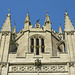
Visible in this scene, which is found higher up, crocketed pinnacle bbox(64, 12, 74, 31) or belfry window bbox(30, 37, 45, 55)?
crocketed pinnacle bbox(64, 12, 74, 31)

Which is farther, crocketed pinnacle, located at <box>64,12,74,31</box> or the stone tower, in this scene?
crocketed pinnacle, located at <box>64,12,74,31</box>

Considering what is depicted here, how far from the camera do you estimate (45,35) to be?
2769 cm

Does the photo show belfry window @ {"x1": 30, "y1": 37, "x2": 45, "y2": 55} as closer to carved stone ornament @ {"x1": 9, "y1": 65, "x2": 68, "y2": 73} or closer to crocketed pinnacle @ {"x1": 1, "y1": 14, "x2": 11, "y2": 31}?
crocketed pinnacle @ {"x1": 1, "y1": 14, "x2": 11, "y2": 31}

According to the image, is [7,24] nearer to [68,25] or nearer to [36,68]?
[68,25]

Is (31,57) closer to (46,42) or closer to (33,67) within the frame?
(33,67)

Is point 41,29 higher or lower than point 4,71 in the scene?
higher

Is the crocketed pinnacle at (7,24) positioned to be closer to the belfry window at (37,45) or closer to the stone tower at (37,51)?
the stone tower at (37,51)

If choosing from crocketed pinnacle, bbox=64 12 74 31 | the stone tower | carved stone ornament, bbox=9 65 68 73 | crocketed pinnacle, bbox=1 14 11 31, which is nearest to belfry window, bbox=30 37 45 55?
the stone tower

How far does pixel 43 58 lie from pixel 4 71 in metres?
3.25

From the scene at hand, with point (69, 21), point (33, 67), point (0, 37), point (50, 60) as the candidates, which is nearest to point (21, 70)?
point (33, 67)

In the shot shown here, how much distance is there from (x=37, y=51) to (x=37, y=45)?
69cm

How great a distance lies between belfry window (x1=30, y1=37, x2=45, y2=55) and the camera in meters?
26.4

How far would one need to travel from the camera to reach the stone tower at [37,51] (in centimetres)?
2131

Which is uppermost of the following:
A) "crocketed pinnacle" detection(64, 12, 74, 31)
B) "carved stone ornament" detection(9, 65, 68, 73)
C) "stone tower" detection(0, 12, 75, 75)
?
"crocketed pinnacle" detection(64, 12, 74, 31)
